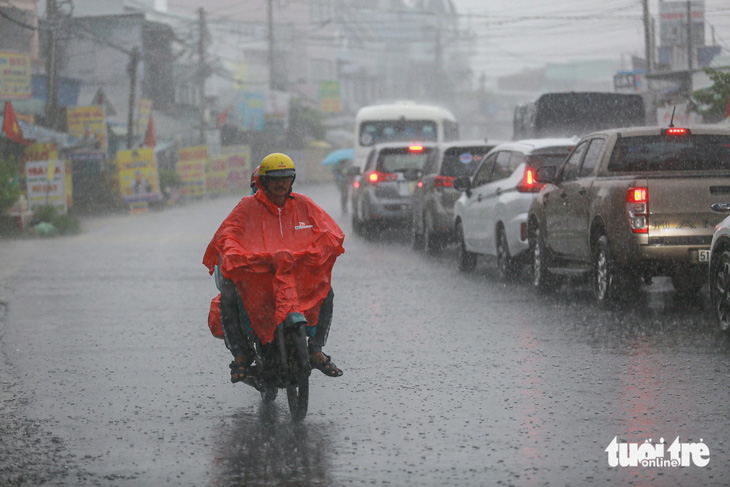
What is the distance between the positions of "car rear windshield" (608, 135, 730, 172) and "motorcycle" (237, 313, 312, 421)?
218 inches

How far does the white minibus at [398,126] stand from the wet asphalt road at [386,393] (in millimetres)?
19569

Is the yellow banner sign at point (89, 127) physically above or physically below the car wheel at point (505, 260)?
above

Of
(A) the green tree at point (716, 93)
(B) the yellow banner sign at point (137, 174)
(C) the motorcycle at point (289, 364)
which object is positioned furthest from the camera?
(B) the yellow banner sign at point (137, 174)

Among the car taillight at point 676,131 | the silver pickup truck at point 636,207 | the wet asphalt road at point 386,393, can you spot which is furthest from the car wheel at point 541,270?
the car taillight at point 676,131

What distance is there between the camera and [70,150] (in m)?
35.4

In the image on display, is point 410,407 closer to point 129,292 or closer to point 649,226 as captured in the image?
point 649,226

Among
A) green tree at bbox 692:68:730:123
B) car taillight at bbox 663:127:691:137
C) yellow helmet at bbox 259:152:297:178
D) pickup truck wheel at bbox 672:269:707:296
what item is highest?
green tree at bbox 692:68:730:123

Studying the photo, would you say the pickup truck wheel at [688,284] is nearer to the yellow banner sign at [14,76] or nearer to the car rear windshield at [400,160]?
the car rear windshield at [400,160]

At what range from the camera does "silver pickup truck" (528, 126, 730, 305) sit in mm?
10555

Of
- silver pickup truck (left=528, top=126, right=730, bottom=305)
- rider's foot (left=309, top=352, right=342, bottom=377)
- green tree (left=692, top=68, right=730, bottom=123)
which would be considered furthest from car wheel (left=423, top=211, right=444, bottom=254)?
rider's foot (left=309, top=352, right=342, bottom=377)

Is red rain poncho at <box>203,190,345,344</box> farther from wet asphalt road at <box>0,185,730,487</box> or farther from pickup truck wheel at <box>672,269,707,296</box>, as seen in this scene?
pickup truck wheel at <box>672,269,707,296</box>

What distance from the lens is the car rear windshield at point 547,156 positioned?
549 inches

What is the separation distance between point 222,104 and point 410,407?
195 feet

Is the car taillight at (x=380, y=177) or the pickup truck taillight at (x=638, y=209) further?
the car taillight at (x=380, y=177)
